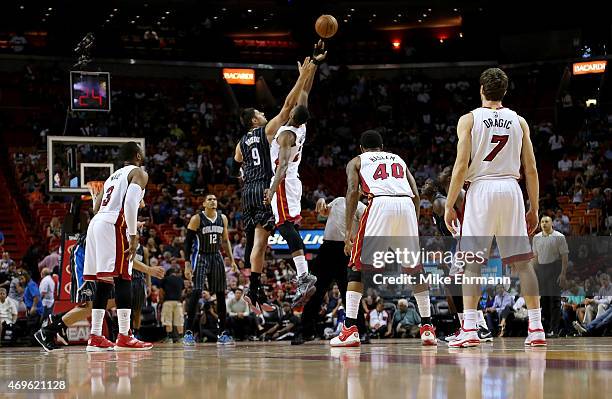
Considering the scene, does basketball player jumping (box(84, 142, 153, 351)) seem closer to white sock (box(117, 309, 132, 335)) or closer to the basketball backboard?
white sock (box(117, 309, 132, 335))

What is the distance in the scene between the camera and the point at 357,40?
35719 mm

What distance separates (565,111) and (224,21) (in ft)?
41.9

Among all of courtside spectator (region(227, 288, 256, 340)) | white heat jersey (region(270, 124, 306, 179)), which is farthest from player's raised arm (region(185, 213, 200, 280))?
courtside spectator (region(227, 288, 256, 340))

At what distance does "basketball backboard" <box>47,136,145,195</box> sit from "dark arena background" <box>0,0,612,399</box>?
5cm

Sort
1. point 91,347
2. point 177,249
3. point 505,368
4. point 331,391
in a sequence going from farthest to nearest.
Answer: point 177,249
point 91,347
point 505,368
point 331,391

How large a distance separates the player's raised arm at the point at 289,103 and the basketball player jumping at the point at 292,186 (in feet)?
0.13

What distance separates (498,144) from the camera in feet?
24.3

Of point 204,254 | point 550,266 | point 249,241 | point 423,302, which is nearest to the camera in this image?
point 423,302

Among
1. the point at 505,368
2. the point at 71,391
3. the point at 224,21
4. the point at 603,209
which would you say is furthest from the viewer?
the point at 224,21

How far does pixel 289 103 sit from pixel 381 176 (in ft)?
4.57

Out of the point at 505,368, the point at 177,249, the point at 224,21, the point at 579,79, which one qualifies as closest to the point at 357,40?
the point at 224,21

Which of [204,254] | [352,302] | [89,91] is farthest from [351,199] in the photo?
[89,91]

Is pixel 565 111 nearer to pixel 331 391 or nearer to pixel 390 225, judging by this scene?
pixel 390 225

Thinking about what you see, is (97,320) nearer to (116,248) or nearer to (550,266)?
(116,248)
